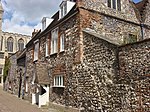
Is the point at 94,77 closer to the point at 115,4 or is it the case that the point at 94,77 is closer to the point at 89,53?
the point at 89,53

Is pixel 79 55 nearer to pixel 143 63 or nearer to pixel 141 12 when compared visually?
pixel 143 63

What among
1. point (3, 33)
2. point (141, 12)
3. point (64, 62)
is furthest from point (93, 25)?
point (3, 33)

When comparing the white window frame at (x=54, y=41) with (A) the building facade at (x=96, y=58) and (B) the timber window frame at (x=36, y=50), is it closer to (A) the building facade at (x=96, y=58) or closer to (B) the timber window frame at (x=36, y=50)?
(A) the building facade at (x=96, y=58)

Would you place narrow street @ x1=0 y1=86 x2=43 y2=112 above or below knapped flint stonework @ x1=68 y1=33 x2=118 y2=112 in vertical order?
below

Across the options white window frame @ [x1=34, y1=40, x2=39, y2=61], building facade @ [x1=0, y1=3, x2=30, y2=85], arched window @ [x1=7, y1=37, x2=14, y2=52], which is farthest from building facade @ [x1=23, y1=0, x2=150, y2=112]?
arched window @ [x1=7, y1=37, x2=14, y2=52]

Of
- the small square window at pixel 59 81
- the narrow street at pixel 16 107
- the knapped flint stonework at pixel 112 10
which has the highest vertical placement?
the knapped flint stonework at pixel 112 10

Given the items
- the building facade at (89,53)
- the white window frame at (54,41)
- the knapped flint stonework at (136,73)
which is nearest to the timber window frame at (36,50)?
the building facade at (89,53)

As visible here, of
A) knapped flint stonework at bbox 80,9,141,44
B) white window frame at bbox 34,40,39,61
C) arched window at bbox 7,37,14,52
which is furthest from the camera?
arched window at bbox 7,37,14,52

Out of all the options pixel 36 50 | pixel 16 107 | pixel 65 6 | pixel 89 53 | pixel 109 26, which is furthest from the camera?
pixel 36 50

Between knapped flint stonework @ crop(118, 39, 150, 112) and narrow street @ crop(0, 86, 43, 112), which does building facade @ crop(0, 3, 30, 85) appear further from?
knapped flint stonework @ crop(118, 39, 150, 112)

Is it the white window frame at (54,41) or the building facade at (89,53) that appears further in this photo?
the white window frame at (54,41)

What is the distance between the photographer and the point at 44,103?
16594mm

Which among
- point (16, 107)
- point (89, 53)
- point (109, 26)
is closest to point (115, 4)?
point (109, 26)

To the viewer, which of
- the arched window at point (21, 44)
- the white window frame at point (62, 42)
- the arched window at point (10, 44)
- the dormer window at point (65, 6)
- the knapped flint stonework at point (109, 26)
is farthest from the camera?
the arched window at point (21, 44)
